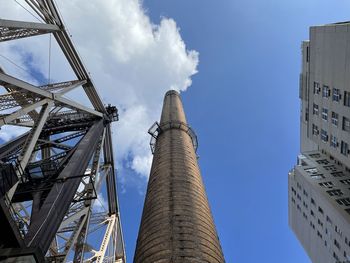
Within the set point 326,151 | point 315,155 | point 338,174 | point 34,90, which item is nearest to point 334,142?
point 326,151

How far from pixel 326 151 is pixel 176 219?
1367 inches

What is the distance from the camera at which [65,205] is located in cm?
1205

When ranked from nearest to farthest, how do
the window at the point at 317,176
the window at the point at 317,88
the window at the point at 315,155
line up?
the window at the point at 317,88
the window at the point at 317,176
the window at the point at 315,155

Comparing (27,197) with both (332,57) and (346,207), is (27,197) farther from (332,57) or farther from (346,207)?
(346,207)

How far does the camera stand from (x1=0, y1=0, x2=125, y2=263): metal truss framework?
10.1 metres

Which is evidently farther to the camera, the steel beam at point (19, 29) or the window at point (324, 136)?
the window at point (324, 136)

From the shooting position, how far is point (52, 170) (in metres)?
15.8

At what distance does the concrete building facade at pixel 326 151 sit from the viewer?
104 feet

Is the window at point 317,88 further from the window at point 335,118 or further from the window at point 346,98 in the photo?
the window at point 346,98

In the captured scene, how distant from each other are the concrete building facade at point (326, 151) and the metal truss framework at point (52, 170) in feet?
67.0

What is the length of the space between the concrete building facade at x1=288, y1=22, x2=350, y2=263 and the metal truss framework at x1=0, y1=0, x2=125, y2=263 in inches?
804

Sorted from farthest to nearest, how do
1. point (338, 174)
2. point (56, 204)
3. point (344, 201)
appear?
point (338, 174)
point (344, 201)
point (56, 204)

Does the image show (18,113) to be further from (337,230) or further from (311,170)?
(311,170)

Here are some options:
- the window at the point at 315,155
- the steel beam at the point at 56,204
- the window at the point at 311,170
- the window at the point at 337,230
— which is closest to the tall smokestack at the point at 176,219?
the steel beam at the point at 56,204
